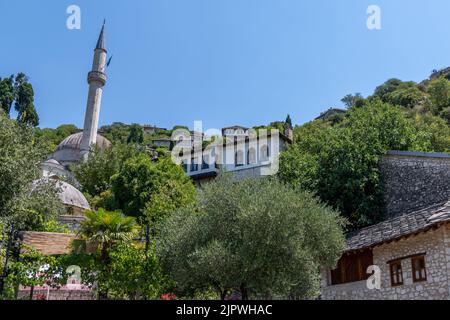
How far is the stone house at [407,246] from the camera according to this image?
49.9 ft

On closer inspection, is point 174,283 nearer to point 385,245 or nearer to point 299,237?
point 299,237

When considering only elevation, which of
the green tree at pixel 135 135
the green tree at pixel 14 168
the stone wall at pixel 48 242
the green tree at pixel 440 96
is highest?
the green tree at pixel 135 135

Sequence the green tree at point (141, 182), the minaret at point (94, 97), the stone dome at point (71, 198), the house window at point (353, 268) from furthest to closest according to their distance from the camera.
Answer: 1. the minaret at point (94, 97)
2. the stone dome at point (71, 198)
3. the green tree at point (141, 182)
4. the house window at point (353, 268)

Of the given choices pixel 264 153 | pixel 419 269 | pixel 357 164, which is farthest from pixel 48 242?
pixel 264 153

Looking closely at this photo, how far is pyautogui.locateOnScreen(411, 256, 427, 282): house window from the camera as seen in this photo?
15.6 metres

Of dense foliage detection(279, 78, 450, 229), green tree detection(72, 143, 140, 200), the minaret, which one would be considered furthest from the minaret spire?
dense foliage detection(279, 78, 450, 229)

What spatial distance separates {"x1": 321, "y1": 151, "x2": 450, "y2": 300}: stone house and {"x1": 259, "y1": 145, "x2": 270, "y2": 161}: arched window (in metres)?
21.5

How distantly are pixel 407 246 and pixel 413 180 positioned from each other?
6735 mm

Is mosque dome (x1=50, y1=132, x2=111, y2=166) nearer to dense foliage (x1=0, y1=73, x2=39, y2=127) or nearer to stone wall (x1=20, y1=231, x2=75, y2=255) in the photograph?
dense foliage (x1=0, y1=73, x2=39, y2=127)

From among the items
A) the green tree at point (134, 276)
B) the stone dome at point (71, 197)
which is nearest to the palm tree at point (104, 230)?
the green tree at point (134, 276)

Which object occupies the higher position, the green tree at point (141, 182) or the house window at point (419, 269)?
the green tree at point (141, 182)

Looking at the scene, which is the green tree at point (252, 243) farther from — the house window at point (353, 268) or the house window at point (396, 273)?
the house window at point (353, 268)

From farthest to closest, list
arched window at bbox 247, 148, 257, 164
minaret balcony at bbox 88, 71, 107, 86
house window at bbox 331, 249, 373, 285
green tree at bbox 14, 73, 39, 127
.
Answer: green tree at bbox 14, 73, 39, 127, minaret balcony at bbox 88, 71, 107, 86, arched window at bbox 247, 148, 257, 164, house window at bbox 331, 249, 373, 285

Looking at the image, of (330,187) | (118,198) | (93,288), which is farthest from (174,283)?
(118,198)
